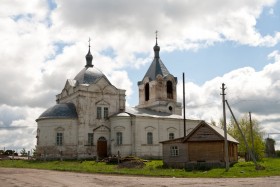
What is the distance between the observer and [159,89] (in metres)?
46.5

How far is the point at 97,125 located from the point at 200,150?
1471 cm


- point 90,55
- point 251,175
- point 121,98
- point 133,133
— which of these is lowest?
point 251,175

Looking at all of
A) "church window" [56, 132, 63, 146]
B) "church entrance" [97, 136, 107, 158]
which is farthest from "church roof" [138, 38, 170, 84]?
"church window" [56, 132, 63, 146]

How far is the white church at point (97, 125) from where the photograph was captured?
125 feet

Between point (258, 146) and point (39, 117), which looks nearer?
point (39, 117)

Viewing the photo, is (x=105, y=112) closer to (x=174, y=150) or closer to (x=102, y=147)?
(x=102, y=147)

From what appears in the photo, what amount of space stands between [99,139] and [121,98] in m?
5.73

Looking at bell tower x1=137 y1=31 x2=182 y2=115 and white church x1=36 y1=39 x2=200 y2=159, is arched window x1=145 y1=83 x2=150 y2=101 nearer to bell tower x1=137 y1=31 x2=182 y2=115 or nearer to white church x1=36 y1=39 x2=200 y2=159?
bell tower x1=137 y1=31 x2=182 y2=115

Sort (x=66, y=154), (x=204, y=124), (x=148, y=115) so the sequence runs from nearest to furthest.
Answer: (x=204, y=124) < (x=66, y=154) < (x=148, y=115)

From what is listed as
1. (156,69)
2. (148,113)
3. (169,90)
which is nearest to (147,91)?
(169,90)

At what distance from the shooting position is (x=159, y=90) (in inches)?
1827

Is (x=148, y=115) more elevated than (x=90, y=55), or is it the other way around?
(x=90, y=55)

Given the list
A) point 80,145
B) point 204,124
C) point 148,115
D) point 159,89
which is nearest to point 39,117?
point 80,145

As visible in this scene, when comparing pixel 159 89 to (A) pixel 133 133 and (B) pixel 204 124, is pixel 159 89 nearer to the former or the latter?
(A) pixel 133 133
